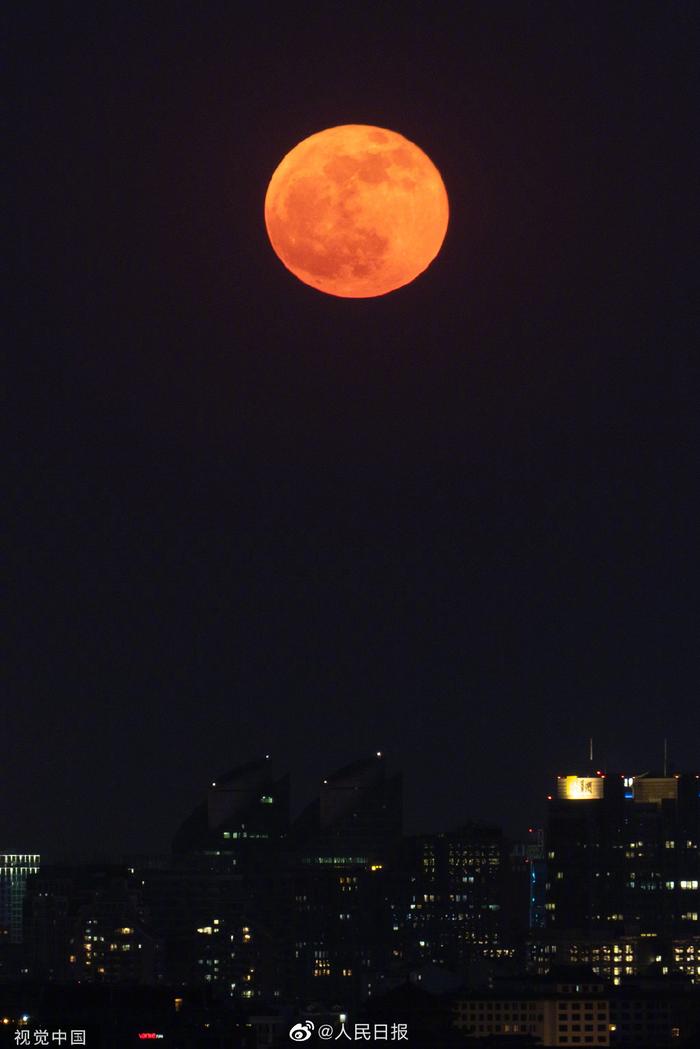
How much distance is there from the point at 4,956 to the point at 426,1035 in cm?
8427

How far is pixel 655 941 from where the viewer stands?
18262cm

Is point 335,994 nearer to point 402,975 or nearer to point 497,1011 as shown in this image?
point 402,975

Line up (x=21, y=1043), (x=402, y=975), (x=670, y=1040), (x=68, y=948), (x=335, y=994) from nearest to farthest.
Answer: (x=21, y=1043)
(x=670, y=1040)
(x=402, y=975)
(x=335, y=994)
(x=68, y=948)

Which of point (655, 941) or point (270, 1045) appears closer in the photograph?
point (270, 1045)

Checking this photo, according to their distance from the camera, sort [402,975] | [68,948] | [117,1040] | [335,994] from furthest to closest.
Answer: [68,948]
[335,994]
[402,975]
[117,1040]

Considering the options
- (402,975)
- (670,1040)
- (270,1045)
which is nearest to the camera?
(270,1045)

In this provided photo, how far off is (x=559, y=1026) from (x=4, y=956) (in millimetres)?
68301

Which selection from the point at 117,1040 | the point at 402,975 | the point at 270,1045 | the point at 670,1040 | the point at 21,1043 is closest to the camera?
the point at 21,1043

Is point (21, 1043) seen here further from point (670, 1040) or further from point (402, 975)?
point (402, 975)

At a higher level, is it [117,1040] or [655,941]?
[655,941]

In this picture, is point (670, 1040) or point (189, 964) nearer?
point (670, 1040)

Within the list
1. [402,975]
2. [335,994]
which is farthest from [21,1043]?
[335,994]

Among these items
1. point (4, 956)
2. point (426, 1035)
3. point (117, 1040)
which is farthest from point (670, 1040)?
point (4, 956)

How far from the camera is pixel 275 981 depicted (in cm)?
18838
